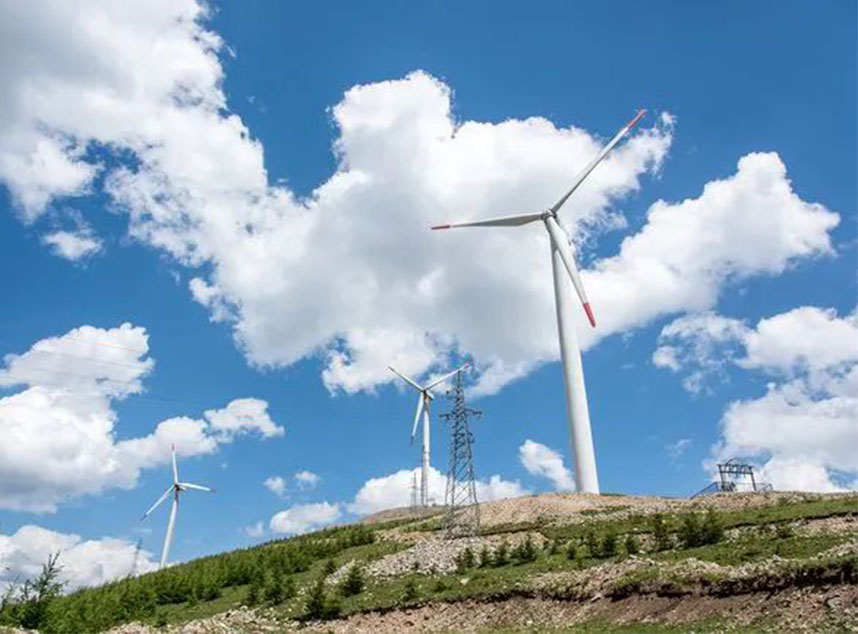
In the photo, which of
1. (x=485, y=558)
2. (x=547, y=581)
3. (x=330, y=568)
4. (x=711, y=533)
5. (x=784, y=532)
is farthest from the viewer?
(x=330, y=568)

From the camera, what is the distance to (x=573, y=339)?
2667 inches

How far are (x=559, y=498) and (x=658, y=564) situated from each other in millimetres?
30319

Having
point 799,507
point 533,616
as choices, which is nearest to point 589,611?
point 533,616

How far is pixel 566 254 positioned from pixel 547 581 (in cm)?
4564

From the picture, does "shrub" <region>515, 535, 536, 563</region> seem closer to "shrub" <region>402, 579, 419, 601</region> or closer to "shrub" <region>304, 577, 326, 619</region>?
"shrub" <region>402, 579, 419, 601</region>

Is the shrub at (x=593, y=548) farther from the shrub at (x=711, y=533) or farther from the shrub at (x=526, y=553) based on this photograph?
the shrub at (x=711, y=533)

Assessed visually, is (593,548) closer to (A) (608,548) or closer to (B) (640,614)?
(A) (608,548)

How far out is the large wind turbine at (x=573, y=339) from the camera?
64.1 metres

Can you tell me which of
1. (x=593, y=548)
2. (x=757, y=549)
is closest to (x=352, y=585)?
(x=593, y=548)

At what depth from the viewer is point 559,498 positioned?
190ft

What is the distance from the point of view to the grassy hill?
22625 millimetres

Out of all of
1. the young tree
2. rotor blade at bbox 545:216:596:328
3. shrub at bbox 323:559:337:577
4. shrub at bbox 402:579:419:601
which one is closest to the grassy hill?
the young tree

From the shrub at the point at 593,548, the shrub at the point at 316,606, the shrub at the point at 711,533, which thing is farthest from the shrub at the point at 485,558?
the shrub at the point at 711,533

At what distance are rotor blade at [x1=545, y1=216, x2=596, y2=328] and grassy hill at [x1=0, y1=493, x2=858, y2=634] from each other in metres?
18.3
